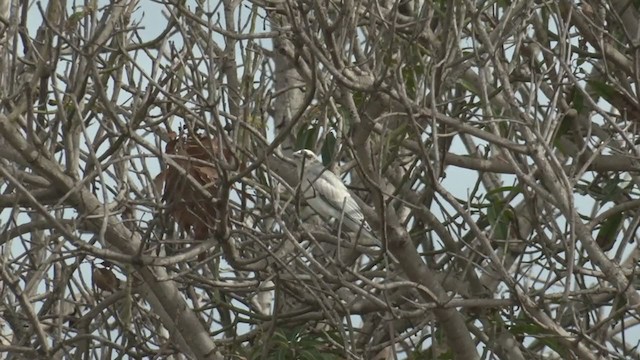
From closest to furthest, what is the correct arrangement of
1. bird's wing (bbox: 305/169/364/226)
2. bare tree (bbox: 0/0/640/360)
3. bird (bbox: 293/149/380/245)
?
1. bare tree (bbox: 0/0/640/360)
2. bird (bbox: 293/149/380/245)
3. bird's wing (bbox: 305/169/364/226)

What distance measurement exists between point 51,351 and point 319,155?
2271mm

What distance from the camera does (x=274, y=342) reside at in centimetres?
540

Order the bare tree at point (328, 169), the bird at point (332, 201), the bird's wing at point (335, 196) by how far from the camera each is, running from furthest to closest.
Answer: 1. the bird's wing at point (335, 196)
2. the bird at point (332, 201)
3. the bare tree at point (328, 169)

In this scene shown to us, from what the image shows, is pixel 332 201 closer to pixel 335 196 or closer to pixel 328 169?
pixel 335 196

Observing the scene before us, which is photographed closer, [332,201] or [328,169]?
[328,169]

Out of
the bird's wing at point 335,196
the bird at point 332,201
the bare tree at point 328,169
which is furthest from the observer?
the bird's wing at point 335,196

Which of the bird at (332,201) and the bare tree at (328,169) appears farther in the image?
the bird at (332,201)

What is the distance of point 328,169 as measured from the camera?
5.40 m

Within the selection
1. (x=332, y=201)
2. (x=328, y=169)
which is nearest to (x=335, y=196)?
(x=332, y=201)

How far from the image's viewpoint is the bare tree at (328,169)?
461 cm

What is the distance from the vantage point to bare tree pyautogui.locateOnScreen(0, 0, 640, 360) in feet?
15.1

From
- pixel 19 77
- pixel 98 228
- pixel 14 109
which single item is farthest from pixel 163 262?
pixel 19 77

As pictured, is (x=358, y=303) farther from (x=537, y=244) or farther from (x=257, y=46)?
(x=257, y=46)

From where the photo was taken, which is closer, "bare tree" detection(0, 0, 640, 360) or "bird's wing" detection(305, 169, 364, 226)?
"bare tree" detection(0, 0, 640, 360)
